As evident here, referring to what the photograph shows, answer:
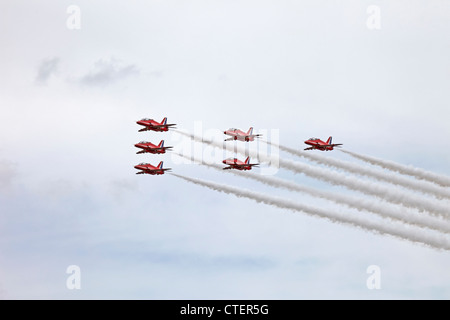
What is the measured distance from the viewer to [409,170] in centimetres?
12538

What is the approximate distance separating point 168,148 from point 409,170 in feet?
150

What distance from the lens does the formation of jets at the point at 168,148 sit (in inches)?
5015

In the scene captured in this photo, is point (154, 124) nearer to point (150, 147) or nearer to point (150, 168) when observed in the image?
point (150, 147)

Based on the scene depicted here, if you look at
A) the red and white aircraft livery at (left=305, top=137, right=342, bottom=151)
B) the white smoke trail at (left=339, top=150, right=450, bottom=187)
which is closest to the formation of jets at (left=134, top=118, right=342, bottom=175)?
the red and white aircraft livery at (left=305, top=137, right=342, bottom=151)

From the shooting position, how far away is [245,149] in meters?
132

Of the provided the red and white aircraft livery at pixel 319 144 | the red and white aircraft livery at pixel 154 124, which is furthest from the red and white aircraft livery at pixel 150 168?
the red and white aircraft livery at pixel 319 144

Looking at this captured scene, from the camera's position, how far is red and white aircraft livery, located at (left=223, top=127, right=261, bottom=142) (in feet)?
418

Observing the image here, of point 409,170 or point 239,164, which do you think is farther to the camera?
→ point 239,164

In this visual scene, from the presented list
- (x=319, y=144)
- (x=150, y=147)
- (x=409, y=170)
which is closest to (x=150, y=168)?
(x=150, y=147)

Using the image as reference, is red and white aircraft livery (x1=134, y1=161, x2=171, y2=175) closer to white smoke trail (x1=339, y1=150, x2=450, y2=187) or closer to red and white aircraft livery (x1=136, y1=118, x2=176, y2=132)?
red and white aircraft livery (x1=136, y1=118, x2=176, y2=132)

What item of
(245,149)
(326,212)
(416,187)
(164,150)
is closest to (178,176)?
(164,150)

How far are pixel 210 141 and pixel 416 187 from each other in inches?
1606
